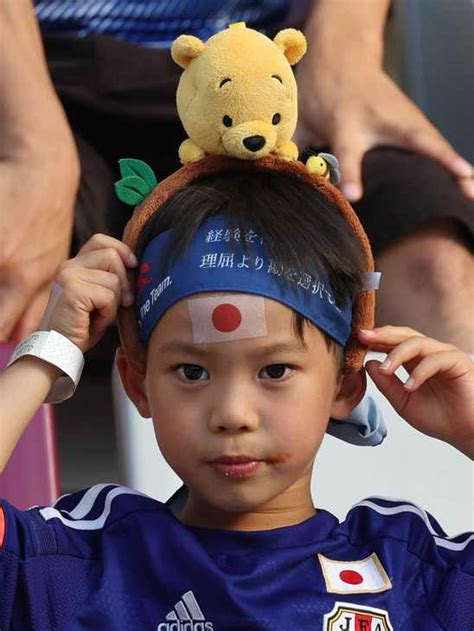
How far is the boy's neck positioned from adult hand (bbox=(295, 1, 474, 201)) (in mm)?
732

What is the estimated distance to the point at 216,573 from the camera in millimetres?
1241

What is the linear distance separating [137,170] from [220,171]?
0.09 metres

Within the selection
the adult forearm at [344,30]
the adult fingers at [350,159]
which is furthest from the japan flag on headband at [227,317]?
the adult forearm at [344,30]

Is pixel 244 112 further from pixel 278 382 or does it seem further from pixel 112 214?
pixel 112 214

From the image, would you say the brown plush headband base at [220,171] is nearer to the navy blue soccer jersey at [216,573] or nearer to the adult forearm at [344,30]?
the navy blue soccer jersey at [216,573]

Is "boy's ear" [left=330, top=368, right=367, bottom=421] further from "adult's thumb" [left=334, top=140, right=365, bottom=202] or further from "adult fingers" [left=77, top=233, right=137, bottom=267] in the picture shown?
"adult's thumb" [left=334, top=140, right=365, bottom=202]

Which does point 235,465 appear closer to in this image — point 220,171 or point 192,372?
point 192,372

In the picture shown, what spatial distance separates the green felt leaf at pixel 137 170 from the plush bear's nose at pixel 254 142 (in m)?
0.13

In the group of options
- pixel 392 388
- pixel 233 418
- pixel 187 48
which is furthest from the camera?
pixel 392 388

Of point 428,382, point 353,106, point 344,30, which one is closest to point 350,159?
point 353,106

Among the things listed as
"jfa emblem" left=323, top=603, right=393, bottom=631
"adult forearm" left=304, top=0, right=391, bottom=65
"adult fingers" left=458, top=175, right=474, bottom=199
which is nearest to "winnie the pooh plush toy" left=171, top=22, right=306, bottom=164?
"jfa emblem" left=323, top=603, right=393, bottom=631

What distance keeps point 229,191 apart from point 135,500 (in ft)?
1.12

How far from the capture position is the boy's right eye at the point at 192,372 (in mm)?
1230

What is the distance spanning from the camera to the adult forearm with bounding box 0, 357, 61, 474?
1240 millimetres
